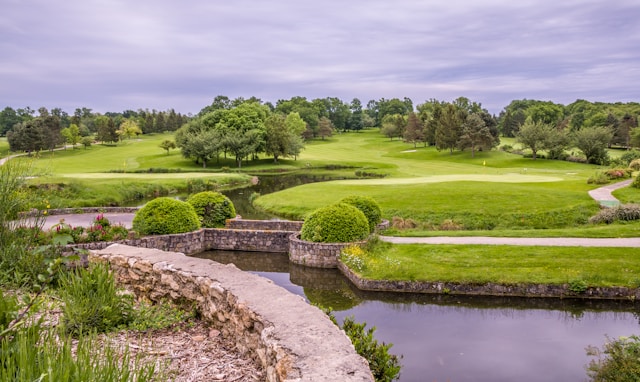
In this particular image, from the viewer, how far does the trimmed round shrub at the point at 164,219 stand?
19000mm

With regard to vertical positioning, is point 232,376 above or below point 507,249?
above

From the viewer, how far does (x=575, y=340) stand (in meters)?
A: 10.7

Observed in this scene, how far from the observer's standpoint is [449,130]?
229 feet

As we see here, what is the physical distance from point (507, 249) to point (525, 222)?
7860 mm

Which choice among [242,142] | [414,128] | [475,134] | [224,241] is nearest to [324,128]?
[414,128]

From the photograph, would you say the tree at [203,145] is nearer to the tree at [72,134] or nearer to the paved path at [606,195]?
the tree at [72,134]

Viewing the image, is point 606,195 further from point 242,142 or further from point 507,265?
point 242,142

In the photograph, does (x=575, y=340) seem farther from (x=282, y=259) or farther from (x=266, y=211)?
(x=266, y=211)

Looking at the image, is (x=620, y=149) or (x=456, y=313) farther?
(x=620, y=149)

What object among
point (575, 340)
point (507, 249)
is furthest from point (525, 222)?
point (575, 340)

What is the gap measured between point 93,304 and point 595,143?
205 feet

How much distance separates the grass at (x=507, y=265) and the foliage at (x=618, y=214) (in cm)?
662

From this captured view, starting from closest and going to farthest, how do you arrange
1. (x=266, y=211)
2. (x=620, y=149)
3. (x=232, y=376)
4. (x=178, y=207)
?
1. (x=232, y=376)
2. (x=178, y=207)
3. (x=266, y=211)
4. (x=620, y=149)

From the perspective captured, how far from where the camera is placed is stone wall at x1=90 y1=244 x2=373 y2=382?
4402 mm
